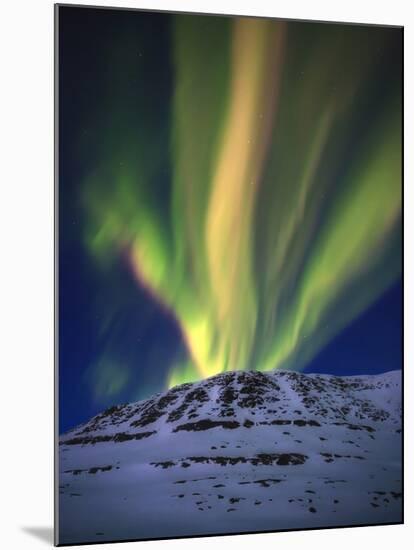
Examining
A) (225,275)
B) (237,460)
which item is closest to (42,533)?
(237,460)

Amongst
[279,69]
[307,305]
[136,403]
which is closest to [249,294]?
[307,305]

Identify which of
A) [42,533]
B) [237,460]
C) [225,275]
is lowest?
[42,533]

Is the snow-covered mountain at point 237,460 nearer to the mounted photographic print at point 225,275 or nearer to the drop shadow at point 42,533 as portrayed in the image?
the mounted photographic print at point 225,275

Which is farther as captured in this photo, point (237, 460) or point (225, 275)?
point (225, 275)

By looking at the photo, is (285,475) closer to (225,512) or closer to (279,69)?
(225,512)

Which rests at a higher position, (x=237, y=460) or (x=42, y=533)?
(x=237, y=460)

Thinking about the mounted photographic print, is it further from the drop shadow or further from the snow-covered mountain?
the drop shadow

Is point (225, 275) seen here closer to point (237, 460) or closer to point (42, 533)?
point (237, 460)

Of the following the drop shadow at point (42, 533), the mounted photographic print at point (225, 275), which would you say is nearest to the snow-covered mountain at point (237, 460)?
the mounted photographic print at point (225, 275)
